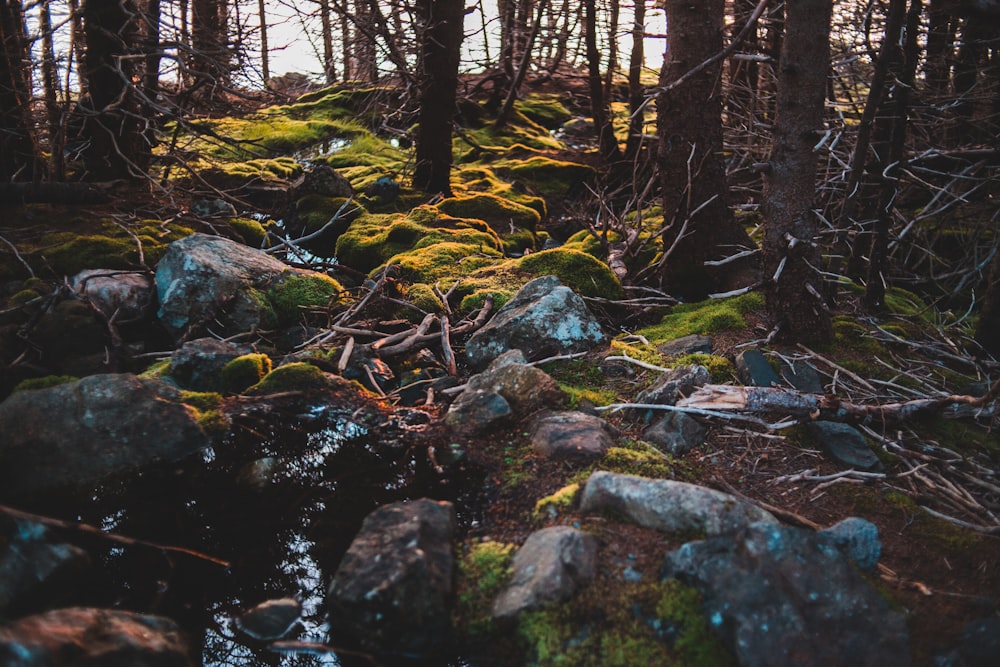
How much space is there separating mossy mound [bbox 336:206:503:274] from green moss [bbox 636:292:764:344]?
2.99 m

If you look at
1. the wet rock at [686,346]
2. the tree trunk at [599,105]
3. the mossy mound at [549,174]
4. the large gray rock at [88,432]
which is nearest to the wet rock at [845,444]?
the wet rock at [686,346]

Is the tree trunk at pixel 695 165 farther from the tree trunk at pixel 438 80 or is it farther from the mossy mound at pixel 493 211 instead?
the tree trunk at pixel 438 80

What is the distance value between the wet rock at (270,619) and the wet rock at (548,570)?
3.31 ft

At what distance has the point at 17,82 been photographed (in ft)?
27.4

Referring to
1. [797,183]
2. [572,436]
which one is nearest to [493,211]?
[797,183]

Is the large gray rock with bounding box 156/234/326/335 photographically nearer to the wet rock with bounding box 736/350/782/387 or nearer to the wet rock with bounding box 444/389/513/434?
the wet rock with bounding box 444/389/513/434

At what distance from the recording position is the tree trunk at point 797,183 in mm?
4953

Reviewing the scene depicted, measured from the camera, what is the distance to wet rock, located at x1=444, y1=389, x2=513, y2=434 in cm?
488

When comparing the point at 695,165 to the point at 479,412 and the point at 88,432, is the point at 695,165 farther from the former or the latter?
the point at 88,432

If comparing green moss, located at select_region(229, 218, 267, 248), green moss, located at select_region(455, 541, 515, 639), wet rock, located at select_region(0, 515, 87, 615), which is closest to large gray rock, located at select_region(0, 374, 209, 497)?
wet rock, located at select_region(0, 515, 87, 615)

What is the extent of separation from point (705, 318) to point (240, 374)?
13.6 feet

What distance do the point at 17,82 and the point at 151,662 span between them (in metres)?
8.46

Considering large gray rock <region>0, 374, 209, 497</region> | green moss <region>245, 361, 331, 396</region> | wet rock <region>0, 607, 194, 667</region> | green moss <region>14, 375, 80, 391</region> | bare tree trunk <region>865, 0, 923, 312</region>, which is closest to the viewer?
wet rock <region>0, 607, 194, 667</region>

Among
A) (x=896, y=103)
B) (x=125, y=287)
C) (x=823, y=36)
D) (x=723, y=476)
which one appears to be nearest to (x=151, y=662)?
(x=723, y=476)
